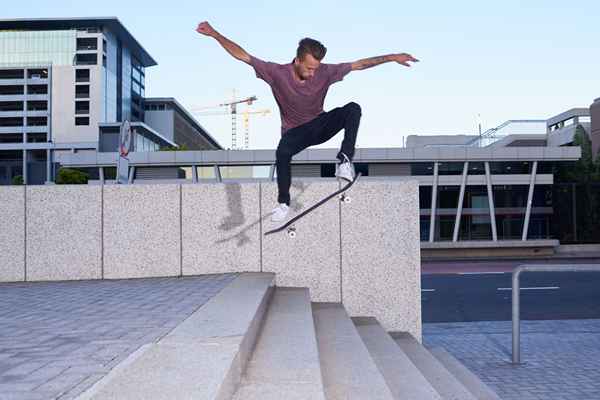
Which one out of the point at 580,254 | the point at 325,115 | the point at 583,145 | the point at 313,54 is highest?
the point at 583,145

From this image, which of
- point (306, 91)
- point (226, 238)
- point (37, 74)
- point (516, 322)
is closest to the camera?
point (306, 91)

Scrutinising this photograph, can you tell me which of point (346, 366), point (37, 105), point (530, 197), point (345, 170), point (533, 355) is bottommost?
point (533, 355)

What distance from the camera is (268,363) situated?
3.78m

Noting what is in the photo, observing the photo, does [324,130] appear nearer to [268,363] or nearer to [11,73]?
[268,363]

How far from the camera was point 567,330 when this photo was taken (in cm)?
967

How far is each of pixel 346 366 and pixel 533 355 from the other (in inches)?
181

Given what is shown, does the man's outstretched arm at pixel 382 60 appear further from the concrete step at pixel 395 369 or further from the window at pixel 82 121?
the window at pixel 82 121

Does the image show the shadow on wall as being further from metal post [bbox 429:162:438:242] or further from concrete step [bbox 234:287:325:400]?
metal post [bbox 429:162:438:242]

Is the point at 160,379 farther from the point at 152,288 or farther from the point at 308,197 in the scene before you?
the point at 308,197

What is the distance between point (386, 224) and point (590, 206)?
31045mm

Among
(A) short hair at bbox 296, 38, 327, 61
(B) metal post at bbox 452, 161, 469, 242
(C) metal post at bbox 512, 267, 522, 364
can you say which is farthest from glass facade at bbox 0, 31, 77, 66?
(A) short hair at bbox 296, 38, 327, 61

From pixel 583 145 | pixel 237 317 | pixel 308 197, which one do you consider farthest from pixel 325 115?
pixel 583 145

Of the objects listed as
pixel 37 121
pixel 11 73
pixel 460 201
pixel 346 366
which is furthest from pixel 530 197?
pixel 11 73

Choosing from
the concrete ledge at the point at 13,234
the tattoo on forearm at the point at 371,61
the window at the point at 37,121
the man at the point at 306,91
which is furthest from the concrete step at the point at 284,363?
the window at the point at 37,121
